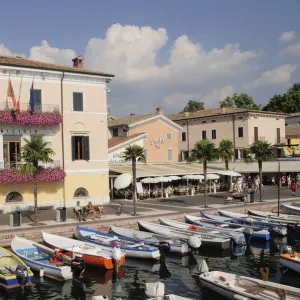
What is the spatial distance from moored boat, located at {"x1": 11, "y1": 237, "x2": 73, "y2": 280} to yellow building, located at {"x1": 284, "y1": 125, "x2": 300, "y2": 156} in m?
44.5

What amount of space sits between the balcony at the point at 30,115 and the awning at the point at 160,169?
9.83 m

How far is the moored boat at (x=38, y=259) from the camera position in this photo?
2045 centimetres

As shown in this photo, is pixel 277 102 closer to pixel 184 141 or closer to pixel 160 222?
pixel 184 141

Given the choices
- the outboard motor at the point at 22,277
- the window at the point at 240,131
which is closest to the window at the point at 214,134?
the window at the point at 240,131

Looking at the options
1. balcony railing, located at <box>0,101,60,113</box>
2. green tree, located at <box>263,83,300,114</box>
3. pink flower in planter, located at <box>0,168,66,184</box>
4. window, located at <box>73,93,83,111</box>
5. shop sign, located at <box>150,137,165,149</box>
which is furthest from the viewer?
green tree, located at <box>263,83,300,114</box>

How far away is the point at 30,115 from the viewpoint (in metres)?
35.7

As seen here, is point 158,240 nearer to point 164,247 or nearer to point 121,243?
point 164,247

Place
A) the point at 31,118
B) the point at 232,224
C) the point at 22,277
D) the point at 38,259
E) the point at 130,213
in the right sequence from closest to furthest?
the point at 22,277, the point at 38,259, the point at 232,224, the point at 130,213, the point at 31,118

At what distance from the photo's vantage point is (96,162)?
1567 inches

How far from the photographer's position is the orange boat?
869 inches

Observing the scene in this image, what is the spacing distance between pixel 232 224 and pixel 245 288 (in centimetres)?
1334

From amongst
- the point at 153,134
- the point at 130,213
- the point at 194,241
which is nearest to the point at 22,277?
the point at 194,241

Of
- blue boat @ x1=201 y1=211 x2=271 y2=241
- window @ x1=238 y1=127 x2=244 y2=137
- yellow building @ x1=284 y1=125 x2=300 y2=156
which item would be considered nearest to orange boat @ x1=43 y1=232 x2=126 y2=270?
blue boat @ x1=201 y1=211 x2=271 y2=241

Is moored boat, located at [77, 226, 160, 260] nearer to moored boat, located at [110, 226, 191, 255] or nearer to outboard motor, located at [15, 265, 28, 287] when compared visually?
moored boat, located at [110, 226, 191, 255]
